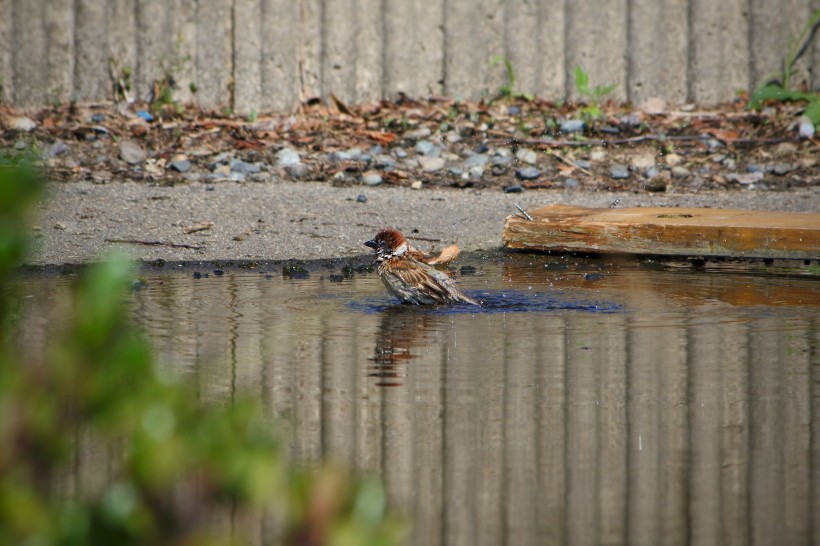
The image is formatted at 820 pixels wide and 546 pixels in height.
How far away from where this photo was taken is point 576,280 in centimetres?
766

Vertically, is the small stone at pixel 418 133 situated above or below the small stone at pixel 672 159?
above

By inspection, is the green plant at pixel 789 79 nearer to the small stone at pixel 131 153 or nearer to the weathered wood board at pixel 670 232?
the weathered wood board at pixel 670 232

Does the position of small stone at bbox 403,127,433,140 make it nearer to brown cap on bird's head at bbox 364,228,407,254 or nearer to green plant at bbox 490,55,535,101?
green plant at bbox 490,55,535,101

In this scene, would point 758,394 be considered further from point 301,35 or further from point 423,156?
point 301,35

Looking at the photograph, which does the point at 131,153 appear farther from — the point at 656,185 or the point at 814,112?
the point at 814,112

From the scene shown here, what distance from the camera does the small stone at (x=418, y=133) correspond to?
11.7 meters

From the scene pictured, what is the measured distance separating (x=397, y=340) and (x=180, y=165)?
5167 mm

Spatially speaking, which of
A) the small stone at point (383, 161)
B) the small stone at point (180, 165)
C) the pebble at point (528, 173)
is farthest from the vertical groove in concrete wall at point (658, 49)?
the small stone at point (180, 165)

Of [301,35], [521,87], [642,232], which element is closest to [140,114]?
[301,35]

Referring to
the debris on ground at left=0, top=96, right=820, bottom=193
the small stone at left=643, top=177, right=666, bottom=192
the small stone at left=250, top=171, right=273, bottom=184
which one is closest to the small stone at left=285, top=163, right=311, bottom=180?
the debris on ground at left=0, top=96, right=820, bottom=193

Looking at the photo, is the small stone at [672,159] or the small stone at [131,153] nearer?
the small stone at [131,153]

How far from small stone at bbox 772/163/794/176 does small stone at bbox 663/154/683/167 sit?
2.66ft

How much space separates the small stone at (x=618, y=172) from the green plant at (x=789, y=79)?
5.99 feet

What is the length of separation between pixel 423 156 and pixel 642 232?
137 inches
